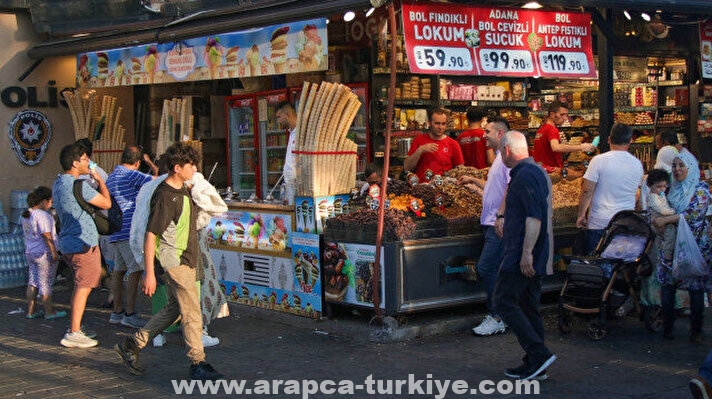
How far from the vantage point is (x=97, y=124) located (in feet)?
44.7

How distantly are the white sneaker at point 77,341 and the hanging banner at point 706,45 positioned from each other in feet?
27.4

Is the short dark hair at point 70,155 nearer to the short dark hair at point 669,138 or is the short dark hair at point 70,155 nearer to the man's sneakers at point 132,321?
the man's sneakers at point 132,321

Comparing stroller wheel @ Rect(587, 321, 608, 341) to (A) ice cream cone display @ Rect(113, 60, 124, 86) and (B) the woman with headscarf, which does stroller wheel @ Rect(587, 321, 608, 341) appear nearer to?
(B) the woman with headscarf

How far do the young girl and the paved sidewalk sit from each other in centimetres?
54

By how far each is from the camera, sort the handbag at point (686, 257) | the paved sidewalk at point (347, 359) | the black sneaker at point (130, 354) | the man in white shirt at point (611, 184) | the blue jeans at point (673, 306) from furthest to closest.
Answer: the man in white shirt at point (611, 184), the blue jeans at point (673, 306), the handbag at point (686, 257), the black sneaker at point (130, 354), the paved sidewalk at point (347, 359)

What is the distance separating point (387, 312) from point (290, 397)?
210 centimetres

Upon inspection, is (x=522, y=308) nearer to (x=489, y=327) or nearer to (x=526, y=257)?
(x=526, y=257)

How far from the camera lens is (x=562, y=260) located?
9.81 m

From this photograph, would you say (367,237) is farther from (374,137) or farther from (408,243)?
(374,137)

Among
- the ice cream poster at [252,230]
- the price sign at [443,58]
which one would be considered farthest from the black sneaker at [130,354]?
the price sign at [443,58]

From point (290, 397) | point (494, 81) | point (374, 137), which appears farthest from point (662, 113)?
point (290, 397)

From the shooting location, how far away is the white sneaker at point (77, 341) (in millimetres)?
8625

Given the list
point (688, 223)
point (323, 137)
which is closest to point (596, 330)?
point (688, 223)

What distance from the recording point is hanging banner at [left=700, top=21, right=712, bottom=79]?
11.9 meters
